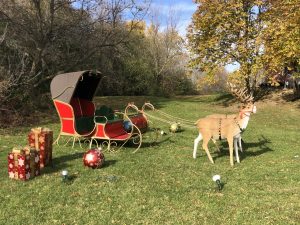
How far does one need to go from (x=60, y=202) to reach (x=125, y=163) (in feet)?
10.4

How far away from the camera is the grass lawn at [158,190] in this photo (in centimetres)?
630

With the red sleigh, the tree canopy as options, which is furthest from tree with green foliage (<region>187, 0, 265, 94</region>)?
the red sleigh

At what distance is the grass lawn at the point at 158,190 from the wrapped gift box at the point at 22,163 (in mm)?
211

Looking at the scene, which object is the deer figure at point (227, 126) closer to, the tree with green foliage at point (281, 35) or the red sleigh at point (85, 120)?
the red sleigh at point (85, 120)

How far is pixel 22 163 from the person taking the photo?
7996 millimetres

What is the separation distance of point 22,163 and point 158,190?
2913 millimetres

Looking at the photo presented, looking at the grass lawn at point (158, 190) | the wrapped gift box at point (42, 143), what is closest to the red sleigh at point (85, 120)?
the grass lawn at point (158, 190)

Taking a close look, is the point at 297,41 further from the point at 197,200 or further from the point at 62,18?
the point at 197,200

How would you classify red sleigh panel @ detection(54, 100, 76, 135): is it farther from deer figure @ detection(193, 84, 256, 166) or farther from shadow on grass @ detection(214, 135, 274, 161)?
shadow on grass @ detection(214, 135, 274, 161)

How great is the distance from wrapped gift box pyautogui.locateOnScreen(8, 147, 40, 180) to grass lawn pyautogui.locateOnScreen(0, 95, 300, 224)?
8.3 inches

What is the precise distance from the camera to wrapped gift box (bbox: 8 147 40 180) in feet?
26.2

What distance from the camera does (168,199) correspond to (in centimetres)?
708

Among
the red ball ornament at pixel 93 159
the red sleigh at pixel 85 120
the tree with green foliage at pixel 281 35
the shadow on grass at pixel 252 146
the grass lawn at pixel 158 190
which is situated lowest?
the shadow on grass at pixel 252 146

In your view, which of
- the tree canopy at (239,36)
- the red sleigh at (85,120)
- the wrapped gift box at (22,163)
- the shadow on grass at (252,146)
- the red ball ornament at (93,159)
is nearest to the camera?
the wrapped gift box at (22,163)
